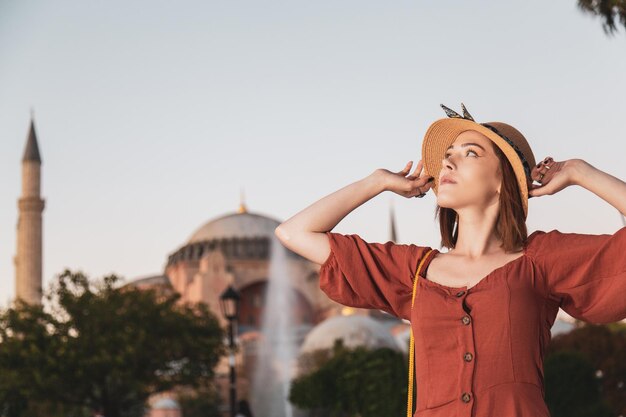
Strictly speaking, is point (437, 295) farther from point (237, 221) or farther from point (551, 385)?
point (237, 221)

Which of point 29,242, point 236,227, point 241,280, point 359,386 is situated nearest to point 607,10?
point 359,386

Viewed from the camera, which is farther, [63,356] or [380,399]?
[380,399]

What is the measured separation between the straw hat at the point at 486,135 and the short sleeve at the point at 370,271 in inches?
12.5

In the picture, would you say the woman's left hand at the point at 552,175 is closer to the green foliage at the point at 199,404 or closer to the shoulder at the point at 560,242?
the shoulder at the point at 560,242

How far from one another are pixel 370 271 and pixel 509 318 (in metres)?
0.51

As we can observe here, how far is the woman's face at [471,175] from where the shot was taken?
3.47m

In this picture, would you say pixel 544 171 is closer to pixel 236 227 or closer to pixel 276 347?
pixel 276 347

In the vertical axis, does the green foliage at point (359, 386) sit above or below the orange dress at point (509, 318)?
below

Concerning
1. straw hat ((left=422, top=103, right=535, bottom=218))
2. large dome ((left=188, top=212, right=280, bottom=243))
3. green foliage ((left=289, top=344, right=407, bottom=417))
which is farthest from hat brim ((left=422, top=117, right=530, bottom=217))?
large dome ((left=188, top=212, right=280, bottom=243))

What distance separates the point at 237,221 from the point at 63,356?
57811 mm

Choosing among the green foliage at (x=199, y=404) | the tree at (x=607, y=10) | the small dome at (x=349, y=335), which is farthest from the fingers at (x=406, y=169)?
the small dome at (x=349, y=335)

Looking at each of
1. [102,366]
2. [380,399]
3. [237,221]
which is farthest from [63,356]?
[237,221]

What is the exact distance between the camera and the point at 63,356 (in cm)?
3488

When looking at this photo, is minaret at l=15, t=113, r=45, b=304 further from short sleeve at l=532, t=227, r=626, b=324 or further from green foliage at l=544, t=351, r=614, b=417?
short sleeve at l=532, t=227, r=626, b=324
